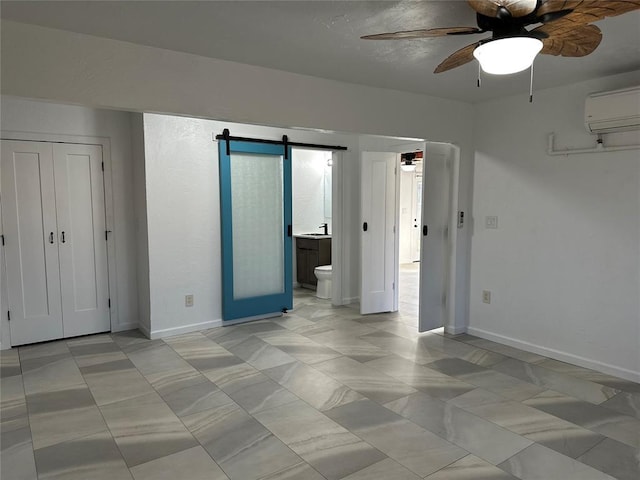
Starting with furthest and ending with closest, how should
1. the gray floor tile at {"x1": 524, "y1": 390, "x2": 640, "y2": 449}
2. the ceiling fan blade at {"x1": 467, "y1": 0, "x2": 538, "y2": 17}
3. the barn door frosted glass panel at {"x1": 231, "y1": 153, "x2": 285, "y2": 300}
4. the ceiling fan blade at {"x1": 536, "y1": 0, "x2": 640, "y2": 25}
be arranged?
the barn door frosted glass panel at {"x1": 231, "y1": 153, "x2": 285, "y2": 300}
the gray floor tile at {"x1": 524, "y1": 390, "x2": 640, "y2": 449}
the ceiling fan blade at {"x1": 467, "y1": 0, "x2": 538, "y2": 17}
the ceiling fan blade at {"x1": 536, "y1": 0, "x2": 640, "y2": 25}

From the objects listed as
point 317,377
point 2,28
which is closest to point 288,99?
point 2,28

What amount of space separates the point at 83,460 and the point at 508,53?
113 inches

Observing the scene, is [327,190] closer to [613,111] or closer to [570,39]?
[613,111]

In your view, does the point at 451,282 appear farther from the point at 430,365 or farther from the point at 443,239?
the point at 430,365

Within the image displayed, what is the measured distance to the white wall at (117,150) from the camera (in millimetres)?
4023

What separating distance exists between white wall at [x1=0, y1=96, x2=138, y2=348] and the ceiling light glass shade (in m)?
3.77

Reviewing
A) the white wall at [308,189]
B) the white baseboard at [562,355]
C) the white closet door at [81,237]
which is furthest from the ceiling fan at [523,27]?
the white wall at [308,189]

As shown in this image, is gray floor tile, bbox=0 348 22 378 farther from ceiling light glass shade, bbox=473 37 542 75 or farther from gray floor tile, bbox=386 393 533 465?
ceiling light glass shade, bbox=473 37 542 75

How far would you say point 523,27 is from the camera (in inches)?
73.5

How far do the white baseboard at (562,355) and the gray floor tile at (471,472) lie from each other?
71.0 inches

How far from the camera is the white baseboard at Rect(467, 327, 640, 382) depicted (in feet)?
10.9

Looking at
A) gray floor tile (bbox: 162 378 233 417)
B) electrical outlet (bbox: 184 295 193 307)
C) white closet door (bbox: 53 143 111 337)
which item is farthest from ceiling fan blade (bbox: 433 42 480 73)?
white closet door (bbox: 53 143 111 337)

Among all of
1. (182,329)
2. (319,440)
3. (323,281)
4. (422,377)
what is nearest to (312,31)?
(319,440)

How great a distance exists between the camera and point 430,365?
363 cm
